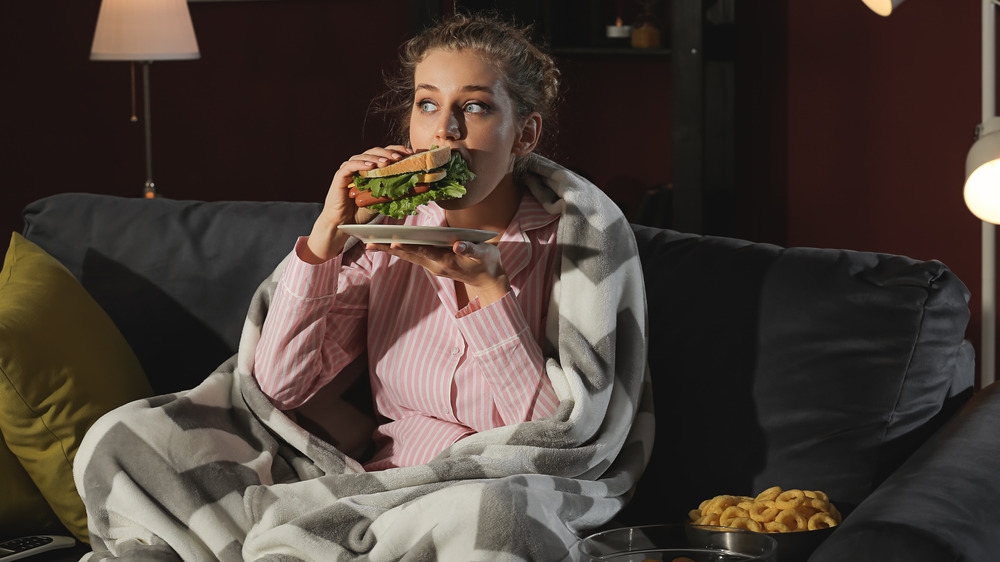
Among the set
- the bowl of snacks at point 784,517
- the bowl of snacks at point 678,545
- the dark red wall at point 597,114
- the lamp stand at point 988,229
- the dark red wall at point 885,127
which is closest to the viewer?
the bowl of snacks at point 678,545

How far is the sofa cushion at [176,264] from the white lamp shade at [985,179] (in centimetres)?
124

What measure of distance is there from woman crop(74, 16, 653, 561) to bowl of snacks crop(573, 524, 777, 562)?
22 centimetres

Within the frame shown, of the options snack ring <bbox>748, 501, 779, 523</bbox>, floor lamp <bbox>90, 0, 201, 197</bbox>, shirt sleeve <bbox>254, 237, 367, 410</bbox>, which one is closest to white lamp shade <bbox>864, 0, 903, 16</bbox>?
snack ring <bbox>748, 501, 779, 523</bbox>

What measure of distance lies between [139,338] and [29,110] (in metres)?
2.66

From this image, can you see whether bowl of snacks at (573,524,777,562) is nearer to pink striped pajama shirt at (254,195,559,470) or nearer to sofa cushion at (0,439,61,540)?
pink striped pajama shirt at (254,195,559,470)

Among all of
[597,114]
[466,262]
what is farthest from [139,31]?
[466,262]

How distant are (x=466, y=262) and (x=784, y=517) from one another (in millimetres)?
579

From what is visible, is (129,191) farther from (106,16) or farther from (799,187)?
(799,187)

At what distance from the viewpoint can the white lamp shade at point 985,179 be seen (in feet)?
5.29

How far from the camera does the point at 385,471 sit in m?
1.68

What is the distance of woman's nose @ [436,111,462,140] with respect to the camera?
171 centimetres

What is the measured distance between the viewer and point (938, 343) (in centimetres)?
172

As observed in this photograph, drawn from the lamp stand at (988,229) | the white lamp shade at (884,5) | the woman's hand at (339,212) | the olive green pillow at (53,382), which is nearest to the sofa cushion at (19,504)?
the olive green pillow at (53,382)

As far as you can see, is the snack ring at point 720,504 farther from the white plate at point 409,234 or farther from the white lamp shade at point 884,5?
the white lamp shade at point 884,5
